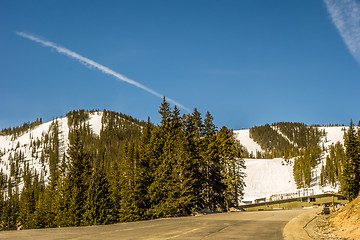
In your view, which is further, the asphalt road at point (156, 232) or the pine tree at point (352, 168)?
the pine tree at point (352, 168)

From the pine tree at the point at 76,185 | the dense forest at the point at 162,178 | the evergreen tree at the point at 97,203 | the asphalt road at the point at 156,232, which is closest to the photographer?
the asphalt road at the point at 156,232

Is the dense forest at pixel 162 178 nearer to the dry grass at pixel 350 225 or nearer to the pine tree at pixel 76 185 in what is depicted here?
the pine tree at pixel 76 185

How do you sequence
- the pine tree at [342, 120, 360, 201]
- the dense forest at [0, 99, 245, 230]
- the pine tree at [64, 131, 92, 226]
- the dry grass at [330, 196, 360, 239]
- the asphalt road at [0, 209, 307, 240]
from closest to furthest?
the asphalt road at [0, 209, 307, 240]
the dry grass at [330, 196, 360, 239]
the dense forest at [0, 99, 245, 230]
the pine tree at [64, 131, 92, 226]
the pine tree at [342, 120, 360, 201]

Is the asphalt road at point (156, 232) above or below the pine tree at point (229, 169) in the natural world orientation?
below

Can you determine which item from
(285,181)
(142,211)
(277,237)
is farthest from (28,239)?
(285,181)

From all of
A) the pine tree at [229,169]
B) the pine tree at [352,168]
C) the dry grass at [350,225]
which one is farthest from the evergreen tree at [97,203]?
the pine tree at [352,168]

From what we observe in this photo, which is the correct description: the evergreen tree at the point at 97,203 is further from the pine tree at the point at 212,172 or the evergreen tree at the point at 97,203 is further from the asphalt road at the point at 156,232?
the asphalt road at the point at 156,232

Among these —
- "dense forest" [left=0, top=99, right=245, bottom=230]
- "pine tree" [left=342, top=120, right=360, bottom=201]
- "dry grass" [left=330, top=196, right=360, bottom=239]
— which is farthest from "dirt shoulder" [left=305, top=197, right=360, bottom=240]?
"pine tree" [left=342, top=120, right=360, bottom=201]

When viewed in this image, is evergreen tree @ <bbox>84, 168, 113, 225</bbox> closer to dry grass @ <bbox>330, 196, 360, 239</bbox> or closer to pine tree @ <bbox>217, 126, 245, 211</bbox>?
pine tree @ <bbox>217, 126, 245, 211</bbox>

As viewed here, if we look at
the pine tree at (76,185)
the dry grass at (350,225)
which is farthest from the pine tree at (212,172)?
the dry grass at (350,225)

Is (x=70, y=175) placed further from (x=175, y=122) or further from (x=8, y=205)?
(x=8, y=205)

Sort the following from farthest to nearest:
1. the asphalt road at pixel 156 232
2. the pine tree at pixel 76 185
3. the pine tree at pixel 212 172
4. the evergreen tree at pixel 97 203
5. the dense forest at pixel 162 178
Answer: the pine tree at pixel 212 172 → the pine tree at pixel 76 185 → the evergreen tree at pixel 97 203 → the dense forest at pixel 162 178 → the asphalt road at pixel 156 232

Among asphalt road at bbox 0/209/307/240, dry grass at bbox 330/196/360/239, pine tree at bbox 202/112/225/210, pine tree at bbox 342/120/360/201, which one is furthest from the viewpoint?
pine tree at bbox 342/120/360/201

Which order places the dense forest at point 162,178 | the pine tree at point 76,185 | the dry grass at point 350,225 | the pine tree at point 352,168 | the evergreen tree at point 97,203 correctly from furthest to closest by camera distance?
1. the pine tree at point 352,168
2. the pine tree at point 76,185
3. the evergreen tree at point 97,203
4. the dense forest at point 162,178
5. the dry grass at point 350,225
